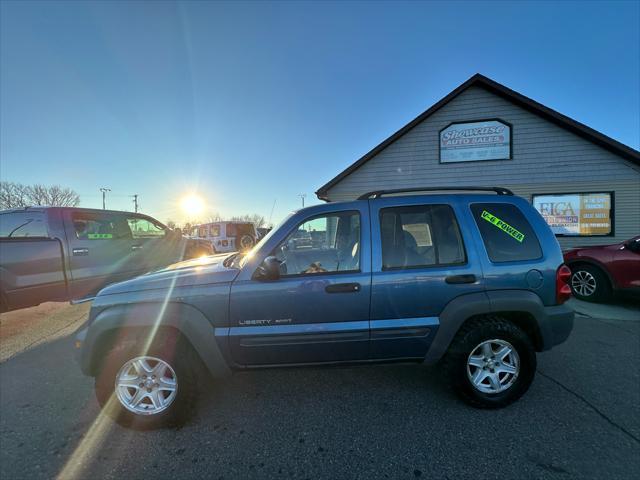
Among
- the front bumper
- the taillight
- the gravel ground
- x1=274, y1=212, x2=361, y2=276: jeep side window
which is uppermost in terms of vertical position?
x1=274, y1=212, x2=361, y2=276: jeep side window

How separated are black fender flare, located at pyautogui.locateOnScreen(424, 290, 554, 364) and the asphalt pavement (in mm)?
607

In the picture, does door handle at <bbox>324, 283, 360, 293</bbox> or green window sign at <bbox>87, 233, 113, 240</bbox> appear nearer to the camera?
door handle at <bbox>324, 283, 360, 293</bbox>

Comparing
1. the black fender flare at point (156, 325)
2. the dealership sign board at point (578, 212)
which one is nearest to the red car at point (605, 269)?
Result: the dealership sign board at point (578, 212)

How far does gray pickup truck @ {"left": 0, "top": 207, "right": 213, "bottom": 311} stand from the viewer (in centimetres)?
411

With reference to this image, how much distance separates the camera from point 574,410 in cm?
255

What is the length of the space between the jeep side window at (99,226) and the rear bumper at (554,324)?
638cm

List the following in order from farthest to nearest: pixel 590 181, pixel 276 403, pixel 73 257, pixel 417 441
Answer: pixel 590 181 → pixel 73 257 → pixel 276 403 → pixel 417 441

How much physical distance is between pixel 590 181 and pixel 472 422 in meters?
10.2

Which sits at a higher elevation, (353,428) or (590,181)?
(590,181)

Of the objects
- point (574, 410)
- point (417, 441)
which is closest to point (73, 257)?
point (417, 441)

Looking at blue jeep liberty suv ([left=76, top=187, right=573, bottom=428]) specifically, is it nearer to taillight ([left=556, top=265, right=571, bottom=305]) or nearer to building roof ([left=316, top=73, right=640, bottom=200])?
taillight ([left=556, top=265, right=571, bottom=305])

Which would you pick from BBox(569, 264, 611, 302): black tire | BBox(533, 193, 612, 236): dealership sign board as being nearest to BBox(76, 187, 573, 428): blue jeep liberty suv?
BBox(569, 264, 611, 302): black tire

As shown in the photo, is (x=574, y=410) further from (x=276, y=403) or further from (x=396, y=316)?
(x=276, y=403)

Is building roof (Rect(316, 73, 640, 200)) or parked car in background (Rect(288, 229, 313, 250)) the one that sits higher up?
building roof (Rect(316, 73, 640, 200))
